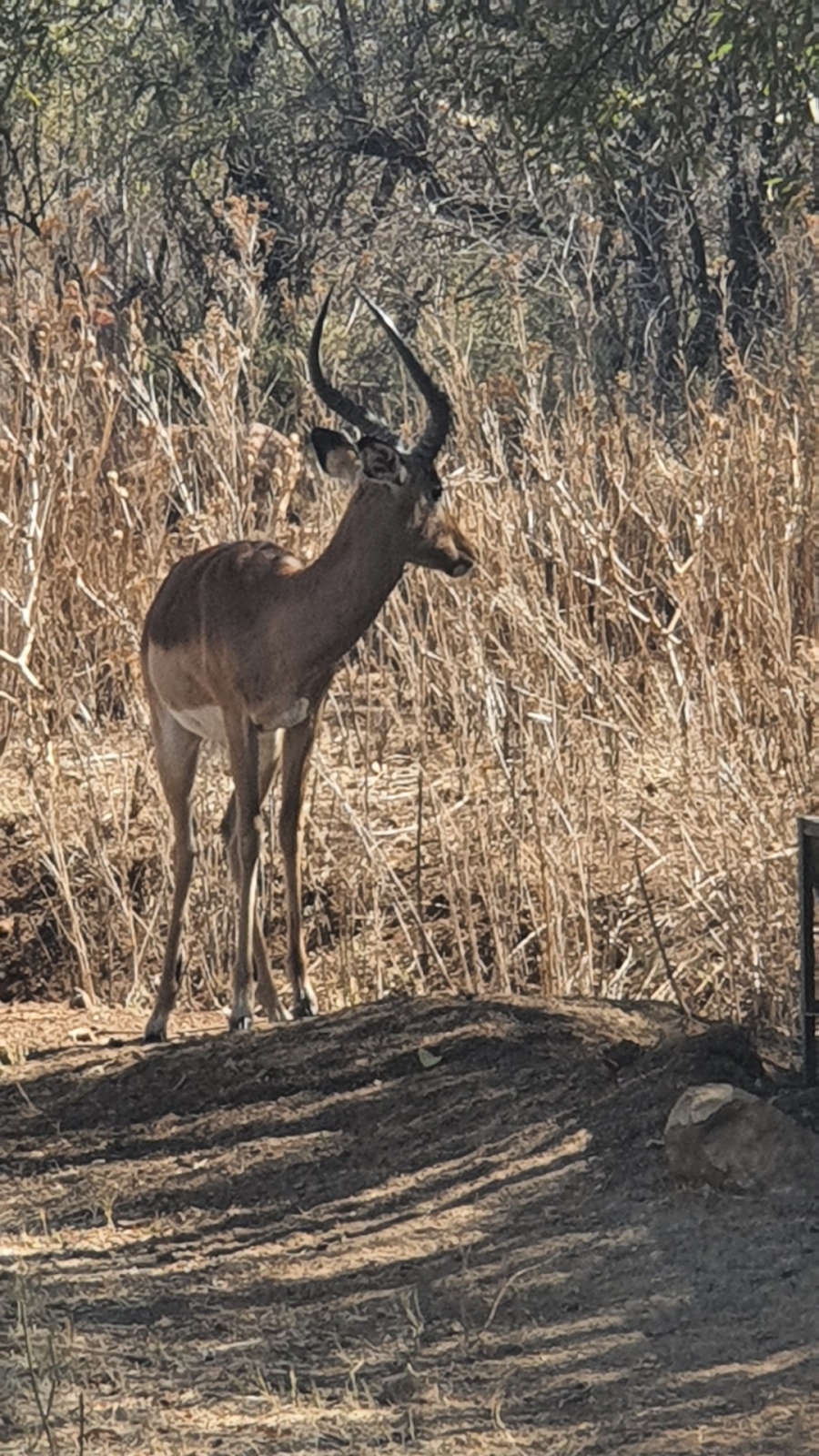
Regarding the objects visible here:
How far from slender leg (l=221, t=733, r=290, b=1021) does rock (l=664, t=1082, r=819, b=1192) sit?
8.22 feet

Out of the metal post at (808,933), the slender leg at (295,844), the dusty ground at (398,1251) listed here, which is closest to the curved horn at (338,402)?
the slender leg at (295,844)

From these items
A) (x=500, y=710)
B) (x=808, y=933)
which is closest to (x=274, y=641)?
(x=500, y=710)

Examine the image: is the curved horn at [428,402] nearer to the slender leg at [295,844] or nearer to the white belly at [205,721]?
the slender leg at [295,844]

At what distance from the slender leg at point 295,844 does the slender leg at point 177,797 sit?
0.39 metres

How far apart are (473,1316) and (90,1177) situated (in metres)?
1.65

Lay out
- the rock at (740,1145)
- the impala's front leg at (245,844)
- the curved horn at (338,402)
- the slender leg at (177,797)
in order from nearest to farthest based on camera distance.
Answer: the rock at (740,1145) → the curved horn at (338,402) → the impala's front leg at (245,844) → the slender leg at (177,797)

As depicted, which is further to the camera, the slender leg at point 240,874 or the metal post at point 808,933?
the slender leg at point 240,874

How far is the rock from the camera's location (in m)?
4.85

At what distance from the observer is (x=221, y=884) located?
322 inches

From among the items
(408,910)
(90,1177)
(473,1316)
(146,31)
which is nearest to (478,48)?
(408,910)

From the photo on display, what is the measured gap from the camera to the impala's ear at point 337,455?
6812mm

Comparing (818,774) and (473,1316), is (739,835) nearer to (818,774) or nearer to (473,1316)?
(818,774)

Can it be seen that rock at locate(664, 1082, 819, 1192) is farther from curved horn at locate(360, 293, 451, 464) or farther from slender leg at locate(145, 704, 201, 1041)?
slender leg at locate(145, 704, 201, 1041)

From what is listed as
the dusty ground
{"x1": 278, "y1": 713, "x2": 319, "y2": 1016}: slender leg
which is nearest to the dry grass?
{"x1": 278, "y1": 713, "x2": 319, "y2": 1016}: slender leg
